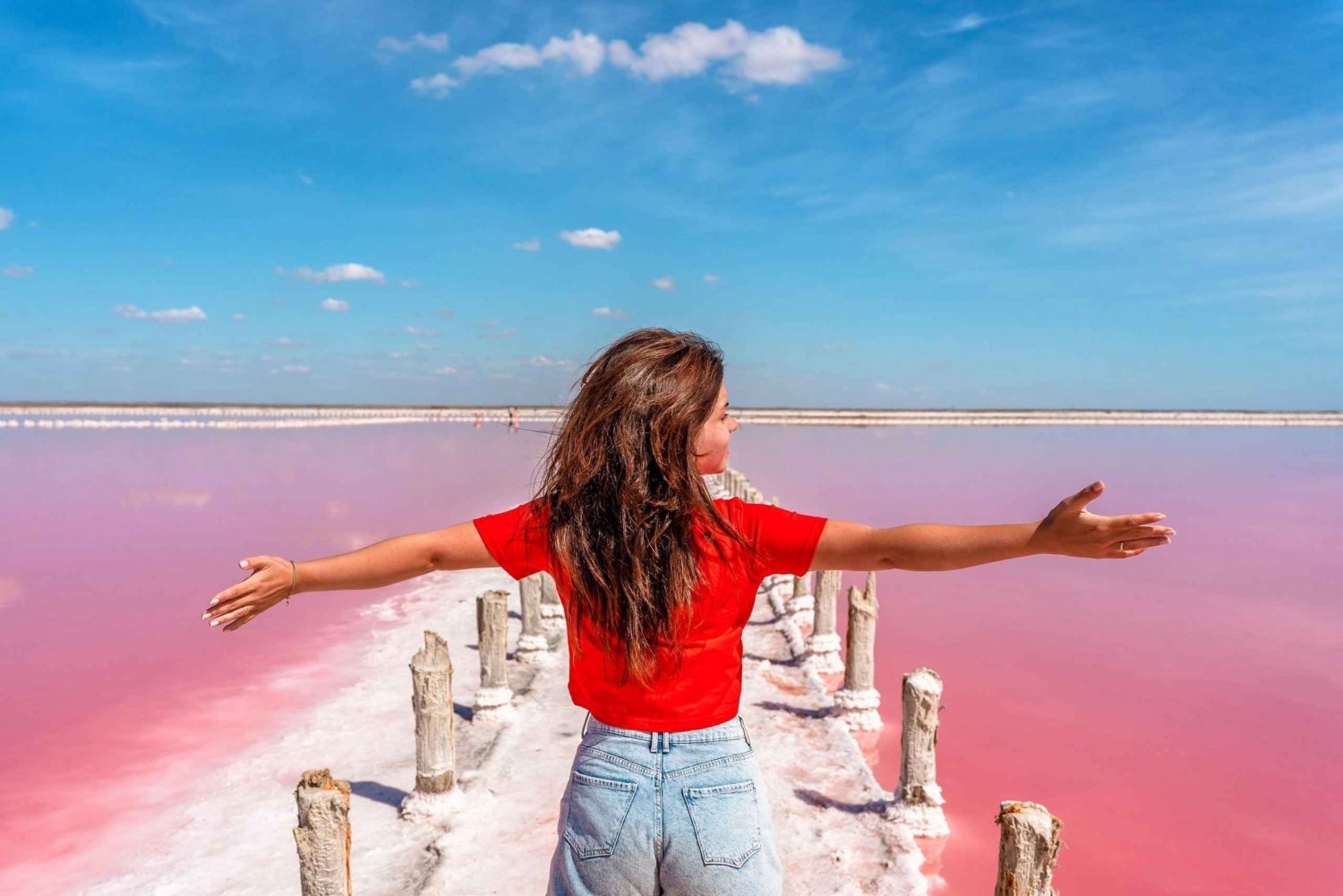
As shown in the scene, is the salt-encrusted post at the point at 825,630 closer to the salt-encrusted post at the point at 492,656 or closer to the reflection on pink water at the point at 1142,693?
the reflection on pink water at the point at 1142,693

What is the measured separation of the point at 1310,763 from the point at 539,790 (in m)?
6.31

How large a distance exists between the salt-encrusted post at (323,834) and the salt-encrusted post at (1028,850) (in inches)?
109

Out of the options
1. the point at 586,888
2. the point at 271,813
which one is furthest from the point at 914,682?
the point at 271,813

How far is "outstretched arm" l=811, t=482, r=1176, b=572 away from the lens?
2.12 metres

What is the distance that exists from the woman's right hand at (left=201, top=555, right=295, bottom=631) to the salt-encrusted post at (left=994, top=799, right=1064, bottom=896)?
285 cm

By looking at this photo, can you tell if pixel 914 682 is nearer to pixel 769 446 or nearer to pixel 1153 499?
pixel 1153 499

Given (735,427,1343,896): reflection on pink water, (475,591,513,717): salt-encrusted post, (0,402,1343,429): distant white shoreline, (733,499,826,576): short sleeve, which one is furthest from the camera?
(0,402,1343,429): distant white shoreline

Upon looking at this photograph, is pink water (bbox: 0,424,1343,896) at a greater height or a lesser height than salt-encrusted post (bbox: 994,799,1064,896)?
lesser

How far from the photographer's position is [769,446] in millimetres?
31141

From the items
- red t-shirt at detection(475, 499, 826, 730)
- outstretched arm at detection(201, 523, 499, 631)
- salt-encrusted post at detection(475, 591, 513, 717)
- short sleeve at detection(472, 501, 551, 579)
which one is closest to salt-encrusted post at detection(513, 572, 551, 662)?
salt-encrusted post at detection(475, 591, 513, 717)

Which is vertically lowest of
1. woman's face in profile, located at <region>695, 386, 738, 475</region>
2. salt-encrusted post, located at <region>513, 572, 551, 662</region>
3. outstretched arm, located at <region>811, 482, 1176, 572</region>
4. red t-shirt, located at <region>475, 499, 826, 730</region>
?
salt-encrusted post, located at <region>513, 572, 551, 662</region>

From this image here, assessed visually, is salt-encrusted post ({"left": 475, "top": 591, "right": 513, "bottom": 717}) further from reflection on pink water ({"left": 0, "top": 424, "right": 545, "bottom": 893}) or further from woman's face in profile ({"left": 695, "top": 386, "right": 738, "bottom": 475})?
woman's face in profile ({"left": 695, "top": 386, "right": 738, "bottom": 475})

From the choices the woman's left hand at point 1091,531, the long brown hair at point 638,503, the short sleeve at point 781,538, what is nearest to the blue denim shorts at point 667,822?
the long brown hair at point 638,503

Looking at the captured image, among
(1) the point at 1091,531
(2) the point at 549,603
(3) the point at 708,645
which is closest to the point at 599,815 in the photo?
(3) the point at 708,645
